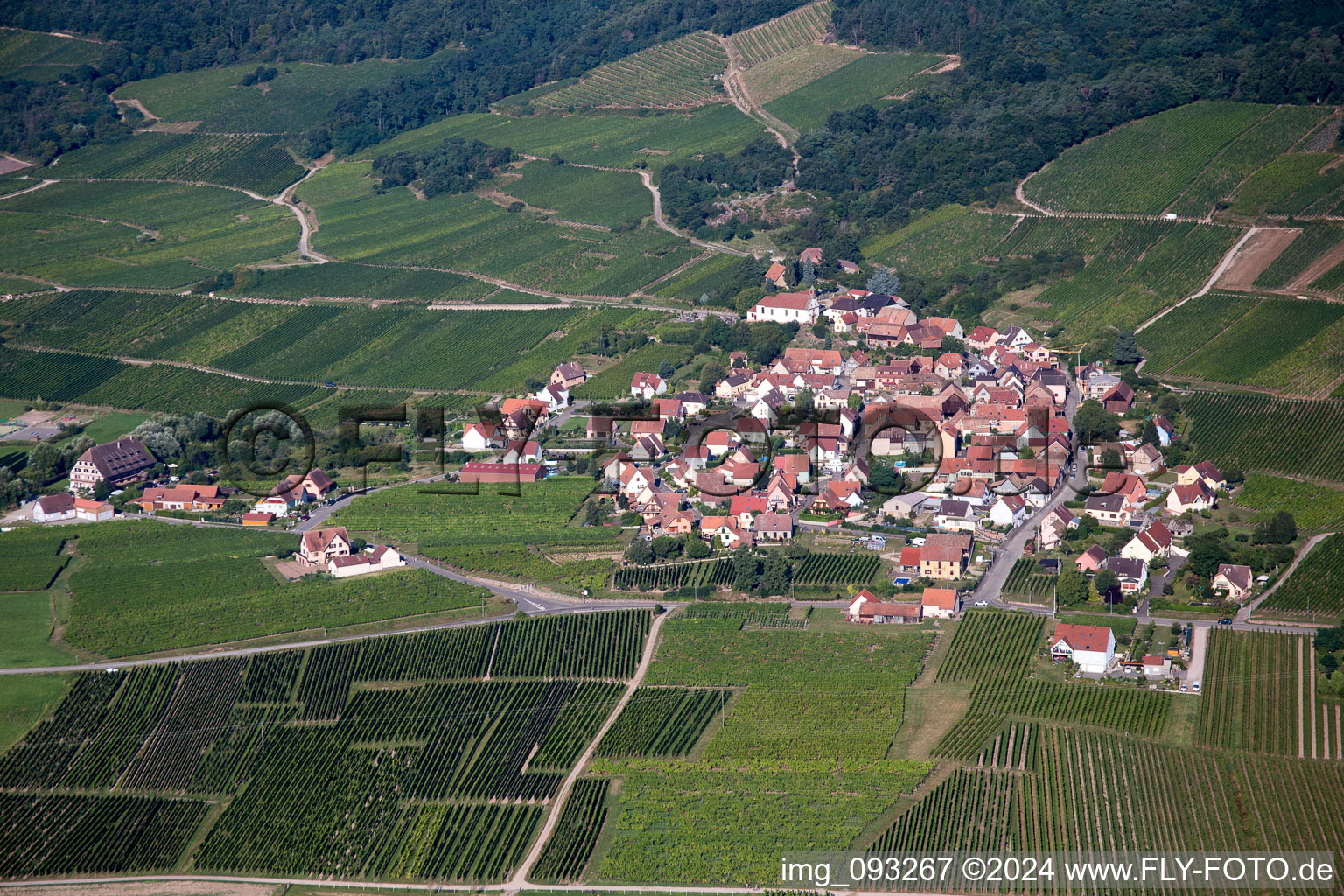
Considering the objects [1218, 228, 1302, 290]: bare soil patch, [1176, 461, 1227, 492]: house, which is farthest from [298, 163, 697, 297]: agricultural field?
[1176, 461, 1227, 492]: house

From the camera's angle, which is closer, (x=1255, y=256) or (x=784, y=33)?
(x=1255, y=256)

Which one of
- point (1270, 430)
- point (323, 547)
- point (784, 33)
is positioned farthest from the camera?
point (784, 33)

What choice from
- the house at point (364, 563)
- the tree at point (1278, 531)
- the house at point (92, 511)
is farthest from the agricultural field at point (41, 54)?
the tree at point (1278, 531)

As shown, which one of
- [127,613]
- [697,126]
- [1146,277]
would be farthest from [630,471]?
[697,126]

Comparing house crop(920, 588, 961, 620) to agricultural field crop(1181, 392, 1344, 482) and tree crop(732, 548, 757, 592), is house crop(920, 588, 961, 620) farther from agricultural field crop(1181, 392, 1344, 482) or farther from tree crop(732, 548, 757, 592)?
agricultural field crop(1181, 392, 1344, 482)

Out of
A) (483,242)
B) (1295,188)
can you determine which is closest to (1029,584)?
(1295,188)

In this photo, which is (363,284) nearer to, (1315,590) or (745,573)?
(745,573)

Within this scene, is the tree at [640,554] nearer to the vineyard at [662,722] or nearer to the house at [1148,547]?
the vineyard at [662,722]
